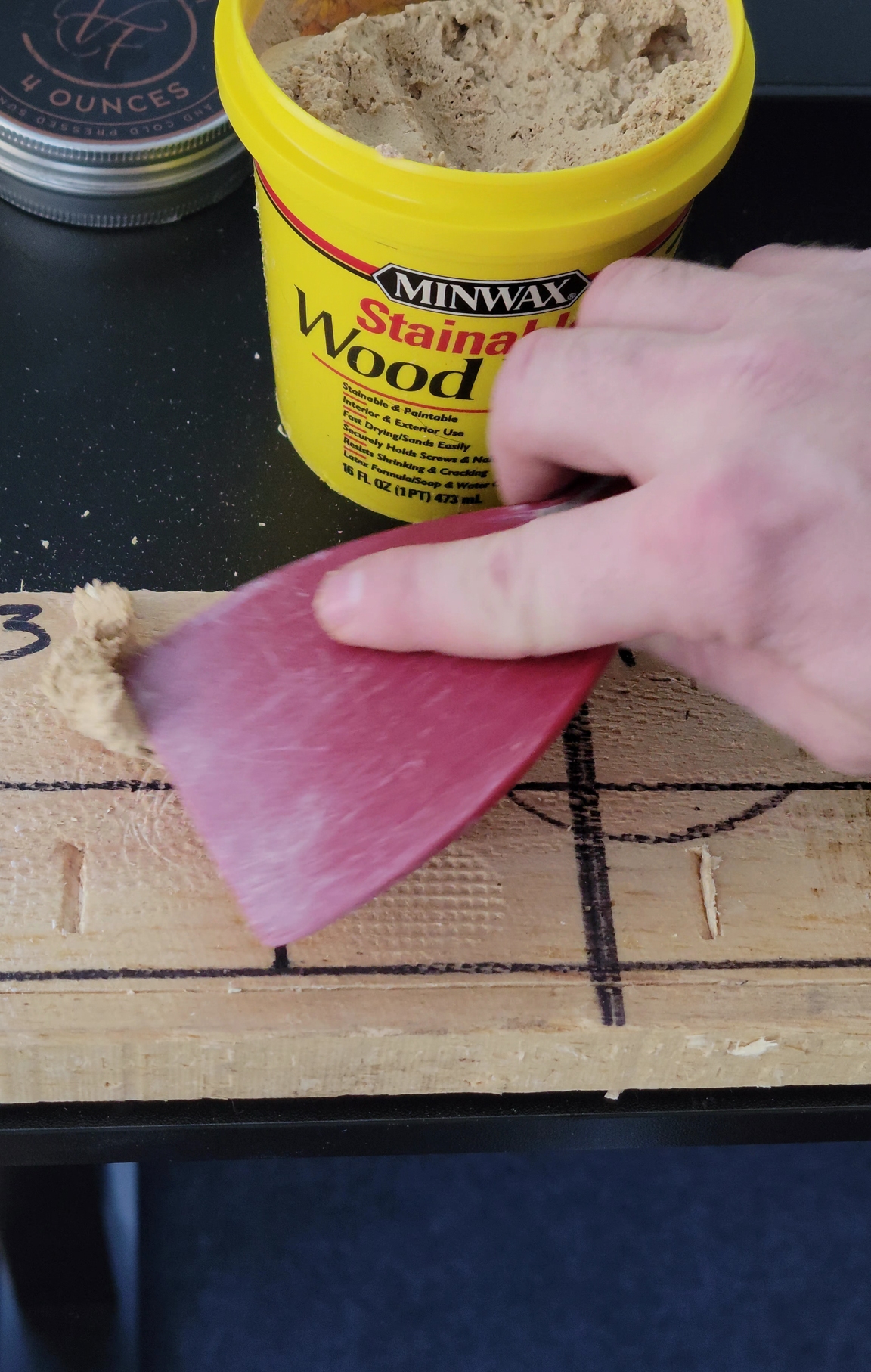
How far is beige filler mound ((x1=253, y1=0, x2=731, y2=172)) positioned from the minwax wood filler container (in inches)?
1.1

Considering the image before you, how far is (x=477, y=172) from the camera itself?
1.88 feet

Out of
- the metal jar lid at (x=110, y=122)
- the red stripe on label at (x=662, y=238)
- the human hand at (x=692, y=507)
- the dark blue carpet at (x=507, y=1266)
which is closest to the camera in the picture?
the human hand at (x=692, y=507)

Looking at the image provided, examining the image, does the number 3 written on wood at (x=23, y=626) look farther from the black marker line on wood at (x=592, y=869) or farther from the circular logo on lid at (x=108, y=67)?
the circular logo on lid at (x=108, y=67)

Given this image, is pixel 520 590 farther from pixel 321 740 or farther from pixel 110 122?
pixel 110 122

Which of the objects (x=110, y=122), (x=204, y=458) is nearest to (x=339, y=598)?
(x=204, y=458)

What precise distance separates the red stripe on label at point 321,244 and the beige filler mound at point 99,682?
0.22 m

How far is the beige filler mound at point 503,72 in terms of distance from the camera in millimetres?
655

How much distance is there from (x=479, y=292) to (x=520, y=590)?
0.17 m

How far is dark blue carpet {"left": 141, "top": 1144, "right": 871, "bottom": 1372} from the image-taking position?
48.2 inches

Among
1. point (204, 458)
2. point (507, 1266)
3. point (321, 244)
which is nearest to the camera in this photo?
point (321, 244)

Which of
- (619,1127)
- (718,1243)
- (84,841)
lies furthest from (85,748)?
(718,1243)

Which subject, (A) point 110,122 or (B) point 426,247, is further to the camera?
(A) point 110,122

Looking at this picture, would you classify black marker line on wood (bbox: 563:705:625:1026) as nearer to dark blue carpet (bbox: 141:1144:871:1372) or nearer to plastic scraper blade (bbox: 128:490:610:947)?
plastic scraper blade (bbox: 128:490:610:947)

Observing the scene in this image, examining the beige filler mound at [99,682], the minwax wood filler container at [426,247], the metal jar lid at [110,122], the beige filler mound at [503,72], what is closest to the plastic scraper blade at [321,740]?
the beige filler mound at [99,682]
